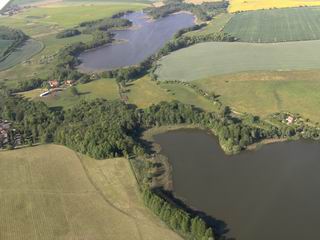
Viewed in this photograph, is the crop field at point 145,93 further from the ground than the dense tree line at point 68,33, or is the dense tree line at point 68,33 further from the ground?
the dense tree line at point 68,33

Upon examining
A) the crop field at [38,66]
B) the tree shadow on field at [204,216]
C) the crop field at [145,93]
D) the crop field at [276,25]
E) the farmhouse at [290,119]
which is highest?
the crop field at [276,25]

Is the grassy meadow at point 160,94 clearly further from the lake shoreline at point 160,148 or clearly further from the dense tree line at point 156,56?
the lake shoreline at point 160,148

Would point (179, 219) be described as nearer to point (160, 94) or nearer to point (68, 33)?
point (160, 94)

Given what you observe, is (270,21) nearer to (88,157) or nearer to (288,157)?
(288,157)

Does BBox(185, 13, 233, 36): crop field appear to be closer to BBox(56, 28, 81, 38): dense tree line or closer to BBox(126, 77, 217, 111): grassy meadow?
BBox(56, 28, 81, 38): dense tree line

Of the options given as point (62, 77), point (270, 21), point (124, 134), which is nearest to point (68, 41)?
point (62, 77)

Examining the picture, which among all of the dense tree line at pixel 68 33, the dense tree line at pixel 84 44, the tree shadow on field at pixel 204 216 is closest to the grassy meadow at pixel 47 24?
the dense tree line at pixel 68 33
